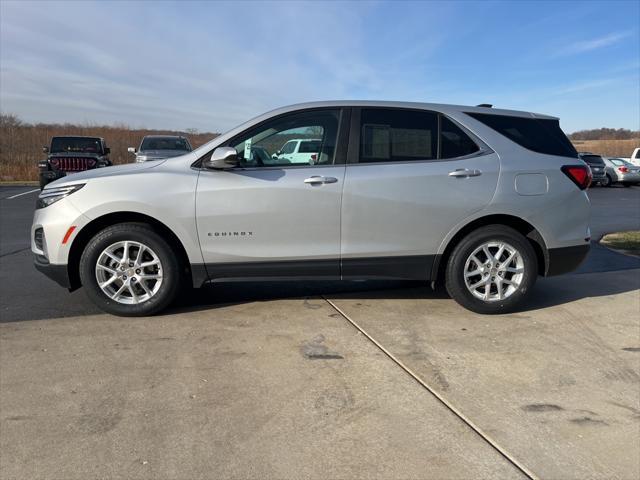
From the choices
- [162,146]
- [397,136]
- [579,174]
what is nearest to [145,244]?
[397,136]

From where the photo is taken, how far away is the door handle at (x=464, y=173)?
4609 mm

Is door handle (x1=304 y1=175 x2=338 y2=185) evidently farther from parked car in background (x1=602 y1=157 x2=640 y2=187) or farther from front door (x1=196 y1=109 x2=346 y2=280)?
parked car in background (x1=602 y1=157 x2=640 y2=187)

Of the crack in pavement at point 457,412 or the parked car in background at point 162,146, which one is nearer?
the crack in pavement at point 457,412

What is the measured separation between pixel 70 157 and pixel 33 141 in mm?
22343

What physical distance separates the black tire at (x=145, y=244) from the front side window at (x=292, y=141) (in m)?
1.01

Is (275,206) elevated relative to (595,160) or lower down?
lower down

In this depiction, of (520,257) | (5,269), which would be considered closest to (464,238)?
→ (520,257)

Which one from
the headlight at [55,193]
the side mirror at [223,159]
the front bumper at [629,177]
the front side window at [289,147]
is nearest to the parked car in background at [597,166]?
the front bumper at [629,177]

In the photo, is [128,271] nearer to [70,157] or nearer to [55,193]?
[55,193]

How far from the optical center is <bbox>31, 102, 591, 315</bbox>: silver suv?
4445 mm

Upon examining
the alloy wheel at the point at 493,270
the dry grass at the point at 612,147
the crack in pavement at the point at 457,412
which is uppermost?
the dry grass at the point at 612,147

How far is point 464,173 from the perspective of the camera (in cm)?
462

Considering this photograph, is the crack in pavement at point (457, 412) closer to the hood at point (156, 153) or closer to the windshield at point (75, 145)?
the hood at point (156, 153)

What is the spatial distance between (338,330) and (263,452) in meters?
1.79
